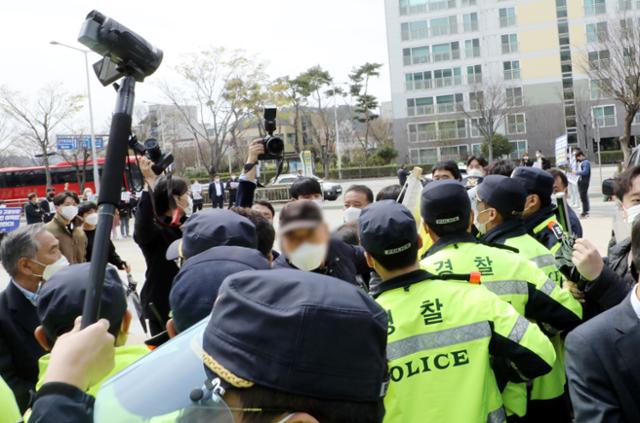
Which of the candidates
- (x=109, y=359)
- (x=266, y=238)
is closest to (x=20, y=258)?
(x=266, y=238)

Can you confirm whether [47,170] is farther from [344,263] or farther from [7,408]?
[7,408]

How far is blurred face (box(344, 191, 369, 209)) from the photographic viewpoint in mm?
5102

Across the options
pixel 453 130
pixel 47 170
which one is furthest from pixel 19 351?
pixel 453 130

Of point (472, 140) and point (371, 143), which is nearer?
point (472, 140)

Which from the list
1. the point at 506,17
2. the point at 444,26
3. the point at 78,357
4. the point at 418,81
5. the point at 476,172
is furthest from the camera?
the point at 418,81

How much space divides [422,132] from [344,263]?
2236 inches

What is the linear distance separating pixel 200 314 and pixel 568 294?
1898 millimetres

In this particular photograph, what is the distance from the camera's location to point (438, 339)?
258 cm

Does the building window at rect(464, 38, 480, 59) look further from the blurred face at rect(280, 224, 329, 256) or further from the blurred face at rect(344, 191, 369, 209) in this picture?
the blurred face at rect(280, 224, 329, 256)

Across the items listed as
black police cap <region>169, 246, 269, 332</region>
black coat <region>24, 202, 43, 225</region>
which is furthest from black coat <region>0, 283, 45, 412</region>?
black coat <region>24, 202, 43, 225</region>

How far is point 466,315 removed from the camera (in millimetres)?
2596

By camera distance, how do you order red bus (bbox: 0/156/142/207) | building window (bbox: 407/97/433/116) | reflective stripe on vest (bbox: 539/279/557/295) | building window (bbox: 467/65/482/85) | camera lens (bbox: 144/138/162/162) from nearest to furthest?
reflective stripe on vest (bbox: 539/279/557/295), camera lens (bbox: 144/138/162/162), red bus (bbox: 0/156/142/207), building window (bbox: 467/65/482/85), building window (bbox: 407/97/433/116)

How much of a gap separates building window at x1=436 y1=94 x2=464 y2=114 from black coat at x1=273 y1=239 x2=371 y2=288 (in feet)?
178

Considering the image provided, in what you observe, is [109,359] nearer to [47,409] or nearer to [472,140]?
[47,409]
